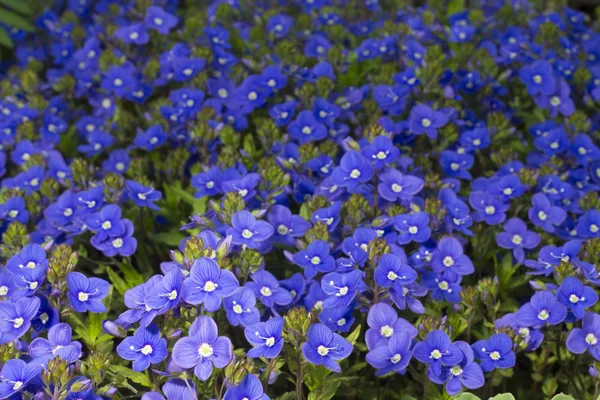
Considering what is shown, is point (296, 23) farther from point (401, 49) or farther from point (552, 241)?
point (552, 241)

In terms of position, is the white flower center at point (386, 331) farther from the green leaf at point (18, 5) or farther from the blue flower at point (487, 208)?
the green leaf at point (18, 5)

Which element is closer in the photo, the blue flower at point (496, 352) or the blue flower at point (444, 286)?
the blue flower at point (496, 352)

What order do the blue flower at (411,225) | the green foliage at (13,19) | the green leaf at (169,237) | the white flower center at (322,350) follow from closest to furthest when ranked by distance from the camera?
1. the white flower center at (322,350)
2. the blue flower at (411,225)
3. the green leaf at (169,237)
4. the green foliage at (13,19)

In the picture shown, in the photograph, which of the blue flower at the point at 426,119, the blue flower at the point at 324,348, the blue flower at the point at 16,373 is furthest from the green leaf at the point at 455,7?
the blue flower at the point at 16,373

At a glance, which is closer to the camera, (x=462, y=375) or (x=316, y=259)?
(x=462, y=375)

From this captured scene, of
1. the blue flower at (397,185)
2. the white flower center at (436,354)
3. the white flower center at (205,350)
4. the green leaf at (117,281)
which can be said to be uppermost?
the white flower center at (205,350)

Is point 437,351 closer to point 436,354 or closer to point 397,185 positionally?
point 436,354

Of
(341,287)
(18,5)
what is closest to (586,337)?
(341,287)
